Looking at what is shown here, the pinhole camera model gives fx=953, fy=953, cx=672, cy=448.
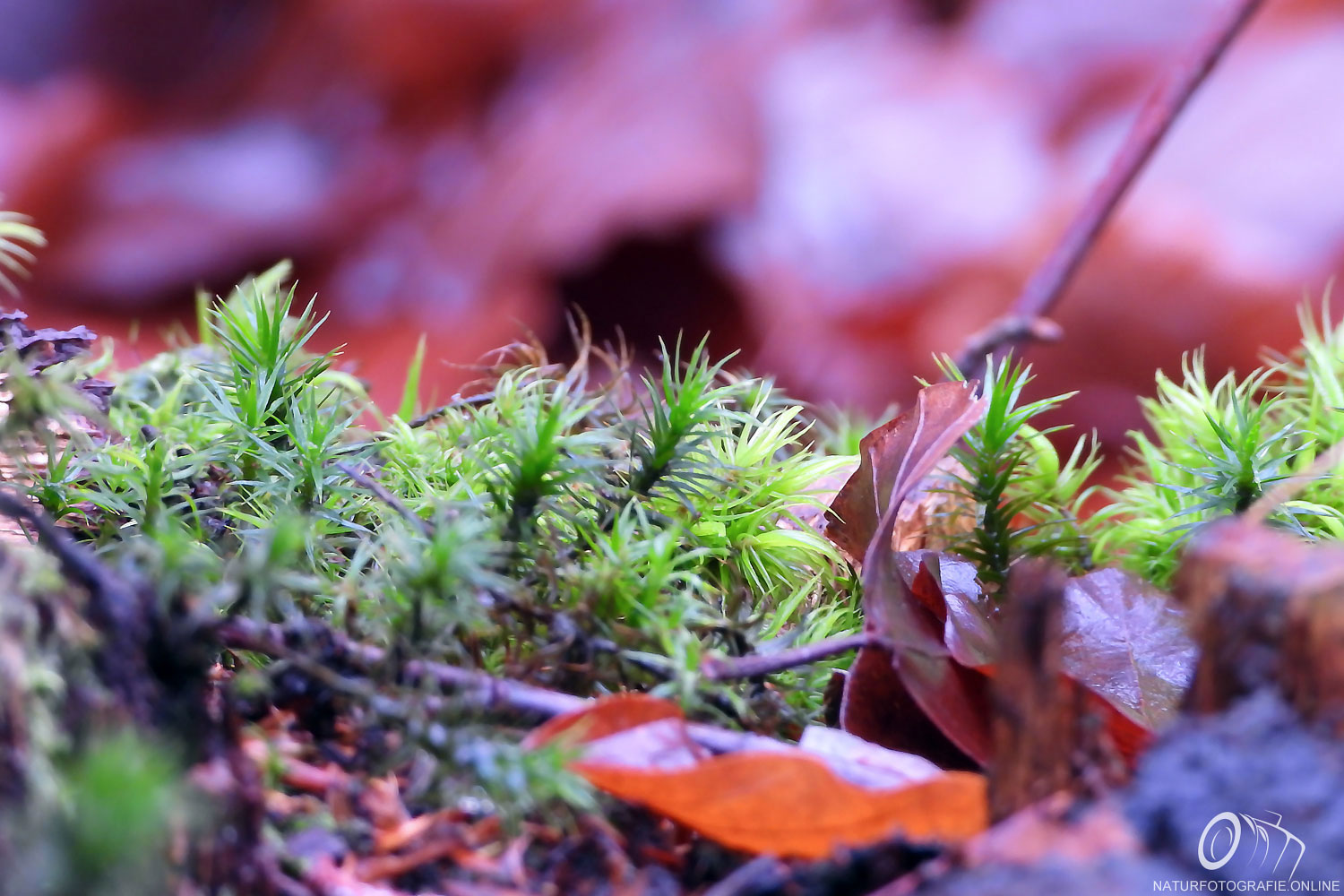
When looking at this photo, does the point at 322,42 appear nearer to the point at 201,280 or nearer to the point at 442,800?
the point at 201,280

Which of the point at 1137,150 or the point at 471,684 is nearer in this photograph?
Answer: the point at 471,684

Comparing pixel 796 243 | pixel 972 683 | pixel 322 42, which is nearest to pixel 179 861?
pixel 972 683

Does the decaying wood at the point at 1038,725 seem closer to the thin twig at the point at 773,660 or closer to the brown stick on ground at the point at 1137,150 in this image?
the thin twig at the point at 773,660

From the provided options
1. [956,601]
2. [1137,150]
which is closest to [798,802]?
[956,601]

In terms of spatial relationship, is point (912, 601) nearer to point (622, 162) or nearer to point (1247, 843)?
point (1247, 843)

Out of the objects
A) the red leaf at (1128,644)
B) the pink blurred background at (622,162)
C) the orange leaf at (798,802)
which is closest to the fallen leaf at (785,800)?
the orange leaf at (798,802)
